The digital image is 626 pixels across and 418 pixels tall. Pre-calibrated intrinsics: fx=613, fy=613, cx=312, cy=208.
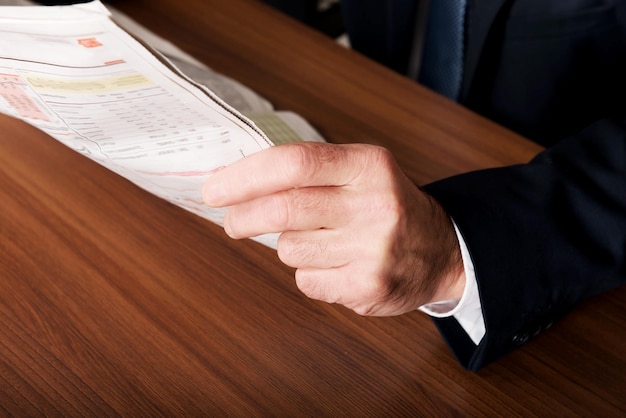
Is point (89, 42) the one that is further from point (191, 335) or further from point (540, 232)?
point (540, 232)

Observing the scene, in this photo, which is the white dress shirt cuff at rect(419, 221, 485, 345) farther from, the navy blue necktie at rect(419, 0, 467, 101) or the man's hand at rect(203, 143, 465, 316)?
the navy blue necktie at rect(419, 0, 467, 101)

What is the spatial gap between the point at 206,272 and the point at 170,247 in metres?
0.05

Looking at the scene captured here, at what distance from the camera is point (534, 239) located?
59 cm

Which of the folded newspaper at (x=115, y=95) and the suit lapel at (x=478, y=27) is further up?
the folded newspaper at (x=115, y=95)

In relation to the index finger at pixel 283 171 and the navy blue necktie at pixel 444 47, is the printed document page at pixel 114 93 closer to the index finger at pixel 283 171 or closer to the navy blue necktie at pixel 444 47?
the index finger at pixel 283 171

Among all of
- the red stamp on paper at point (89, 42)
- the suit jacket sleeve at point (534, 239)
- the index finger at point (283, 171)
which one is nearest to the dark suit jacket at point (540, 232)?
the suit jacket sleeve at point (534, 239)

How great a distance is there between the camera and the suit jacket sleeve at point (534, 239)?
0.56m

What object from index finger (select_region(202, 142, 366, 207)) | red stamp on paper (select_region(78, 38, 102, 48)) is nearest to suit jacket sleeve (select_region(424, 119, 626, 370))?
index finger (select_region(202, 142, 366, 207))

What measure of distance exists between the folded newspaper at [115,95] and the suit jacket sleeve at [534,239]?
0.77ft

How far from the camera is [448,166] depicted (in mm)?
762

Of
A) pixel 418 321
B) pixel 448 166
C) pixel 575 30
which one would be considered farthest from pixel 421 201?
pixel 575 30

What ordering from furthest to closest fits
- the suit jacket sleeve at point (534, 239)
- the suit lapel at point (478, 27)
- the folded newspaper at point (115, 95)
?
the suit lapel at point (478, 27), the suit jacket sleeve at point (534, 239), the folded newspaper at point (115, 95)

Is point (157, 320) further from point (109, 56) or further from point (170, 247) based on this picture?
point (109, 56)

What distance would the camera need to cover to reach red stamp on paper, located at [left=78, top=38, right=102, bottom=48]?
1.53 ft
